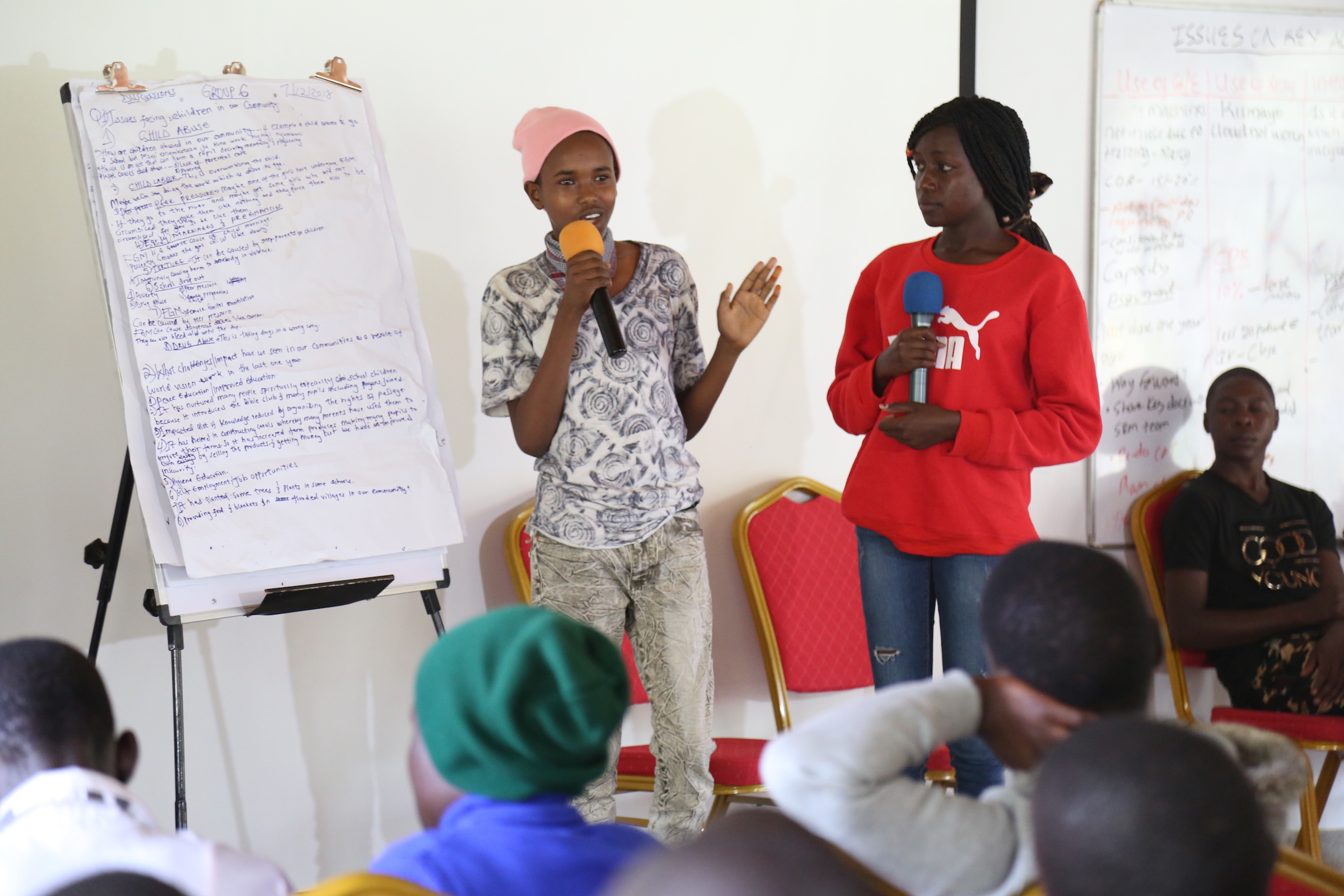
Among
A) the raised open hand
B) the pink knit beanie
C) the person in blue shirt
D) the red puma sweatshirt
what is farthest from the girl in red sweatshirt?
the person in blue shirt

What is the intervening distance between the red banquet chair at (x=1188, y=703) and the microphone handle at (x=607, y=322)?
168 centimetres

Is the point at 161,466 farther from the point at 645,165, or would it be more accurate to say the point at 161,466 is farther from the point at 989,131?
the point at 989,131

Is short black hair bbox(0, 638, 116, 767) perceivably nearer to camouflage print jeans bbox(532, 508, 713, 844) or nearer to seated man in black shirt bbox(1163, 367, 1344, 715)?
camouflage print jeans bbox(532, 508, 713, 844)

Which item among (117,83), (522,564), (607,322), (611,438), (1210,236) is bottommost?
(522,564)

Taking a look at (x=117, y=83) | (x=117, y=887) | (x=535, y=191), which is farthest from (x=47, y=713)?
(x=117, y=83)

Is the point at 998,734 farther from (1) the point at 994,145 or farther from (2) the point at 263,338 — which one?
(2) the point at 263,338

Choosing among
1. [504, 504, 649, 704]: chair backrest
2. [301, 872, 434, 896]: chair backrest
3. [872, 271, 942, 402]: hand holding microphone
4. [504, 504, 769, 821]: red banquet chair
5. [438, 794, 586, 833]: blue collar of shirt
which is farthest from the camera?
[504, 504, 649, 704]: chair backrest

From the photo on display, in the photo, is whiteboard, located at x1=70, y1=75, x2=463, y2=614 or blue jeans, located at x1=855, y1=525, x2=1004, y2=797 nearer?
blue jeans, located at x1=855, y1=525, x2=1004, y2=797

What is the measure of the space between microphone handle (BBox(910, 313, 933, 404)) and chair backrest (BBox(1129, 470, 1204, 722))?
61.8 inches

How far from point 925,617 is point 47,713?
1.38 metres

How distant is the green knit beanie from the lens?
0.91 meters

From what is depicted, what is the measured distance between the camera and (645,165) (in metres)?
2.93

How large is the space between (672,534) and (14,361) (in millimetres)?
1600

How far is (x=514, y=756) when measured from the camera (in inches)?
36.5
